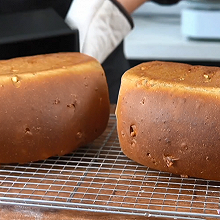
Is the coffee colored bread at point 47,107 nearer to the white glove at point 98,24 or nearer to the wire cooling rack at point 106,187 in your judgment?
the wire cooling rack at point 106,187

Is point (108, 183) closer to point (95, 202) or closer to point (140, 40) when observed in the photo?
point (95, 202)

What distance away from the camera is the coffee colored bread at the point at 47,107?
0.82m

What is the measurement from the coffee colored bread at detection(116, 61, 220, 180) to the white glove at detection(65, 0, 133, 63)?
38cm

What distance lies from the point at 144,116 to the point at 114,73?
2.03 feet

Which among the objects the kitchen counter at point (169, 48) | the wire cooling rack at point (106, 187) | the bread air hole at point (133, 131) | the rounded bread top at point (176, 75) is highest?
the rounded bread top at point (176, 75)

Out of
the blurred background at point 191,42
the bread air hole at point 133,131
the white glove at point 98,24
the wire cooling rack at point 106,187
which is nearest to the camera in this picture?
the wire cooling rack at point 106,187

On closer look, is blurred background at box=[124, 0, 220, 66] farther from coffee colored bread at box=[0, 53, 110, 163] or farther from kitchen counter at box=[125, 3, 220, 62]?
coffee colored bread at box=[0, 53, 110, 163]

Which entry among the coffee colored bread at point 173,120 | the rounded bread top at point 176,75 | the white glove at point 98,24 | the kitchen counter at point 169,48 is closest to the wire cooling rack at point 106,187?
the coffee colored bread at point 173,120

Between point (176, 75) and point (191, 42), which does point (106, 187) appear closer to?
point (176, 75)

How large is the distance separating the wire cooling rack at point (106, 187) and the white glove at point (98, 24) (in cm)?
37

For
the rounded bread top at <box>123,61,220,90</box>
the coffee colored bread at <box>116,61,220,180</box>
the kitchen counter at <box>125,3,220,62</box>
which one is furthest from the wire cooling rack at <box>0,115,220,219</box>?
the kitchen counter at <box>125,3,220,62</box>

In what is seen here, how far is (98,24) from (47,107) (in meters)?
0.44

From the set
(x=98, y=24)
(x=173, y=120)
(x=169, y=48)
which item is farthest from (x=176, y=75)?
(x=169, y=48)

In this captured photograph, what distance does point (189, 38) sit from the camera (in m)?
2.04
